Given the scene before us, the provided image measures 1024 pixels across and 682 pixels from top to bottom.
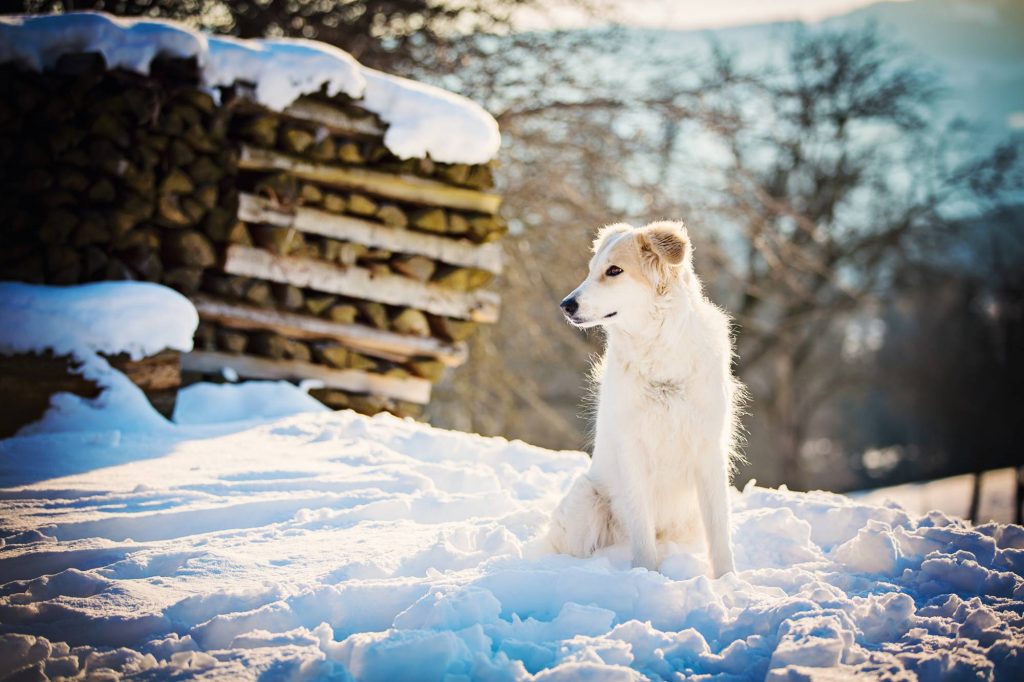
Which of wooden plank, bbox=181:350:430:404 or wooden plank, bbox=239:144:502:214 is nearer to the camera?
wooden plank, bbox=239:144:502:214

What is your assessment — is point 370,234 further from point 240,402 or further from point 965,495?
point 965,495

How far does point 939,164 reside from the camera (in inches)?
702

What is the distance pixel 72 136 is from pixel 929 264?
18967 millimetres

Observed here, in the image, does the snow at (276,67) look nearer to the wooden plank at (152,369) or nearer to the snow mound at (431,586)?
the wooden plank at (152,369)

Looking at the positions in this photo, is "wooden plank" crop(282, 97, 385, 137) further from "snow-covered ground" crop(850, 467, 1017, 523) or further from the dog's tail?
"snow-covered ground" crop(850, 467, 1017, 523)

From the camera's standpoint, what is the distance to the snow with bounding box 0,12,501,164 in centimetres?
Answer: 558

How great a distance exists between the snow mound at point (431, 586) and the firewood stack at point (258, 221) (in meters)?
1.84

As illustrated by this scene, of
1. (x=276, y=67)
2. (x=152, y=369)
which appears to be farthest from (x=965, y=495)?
(x=152, y=369)

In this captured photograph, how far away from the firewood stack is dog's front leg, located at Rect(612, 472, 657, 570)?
405 cm

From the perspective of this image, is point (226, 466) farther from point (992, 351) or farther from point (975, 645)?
point (992, 351)

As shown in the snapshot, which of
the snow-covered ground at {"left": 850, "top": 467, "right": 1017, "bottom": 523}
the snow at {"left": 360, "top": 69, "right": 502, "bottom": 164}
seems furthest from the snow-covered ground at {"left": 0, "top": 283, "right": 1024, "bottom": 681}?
the snow-covered ground at {"left": 850, "top": 467, "right": 1017, "bottom": 523}

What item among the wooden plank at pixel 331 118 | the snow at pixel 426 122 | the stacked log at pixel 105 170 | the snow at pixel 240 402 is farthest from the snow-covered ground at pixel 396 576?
the snow at pixel 426 122

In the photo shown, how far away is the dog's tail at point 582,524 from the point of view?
3514 mm

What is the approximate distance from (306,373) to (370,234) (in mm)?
1443
